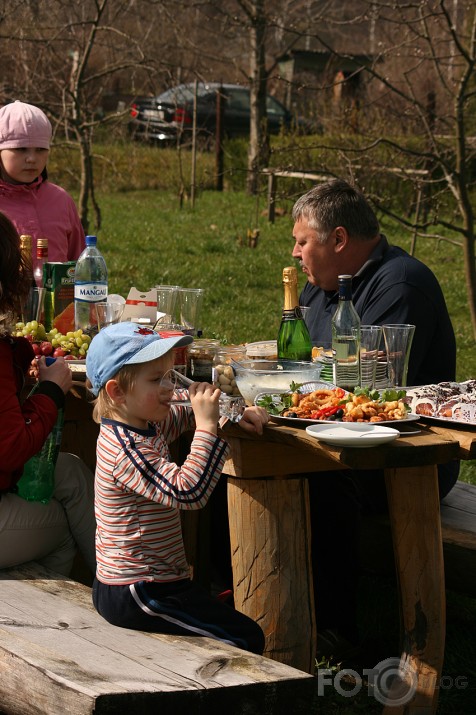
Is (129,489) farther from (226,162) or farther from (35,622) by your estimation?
(226,162)

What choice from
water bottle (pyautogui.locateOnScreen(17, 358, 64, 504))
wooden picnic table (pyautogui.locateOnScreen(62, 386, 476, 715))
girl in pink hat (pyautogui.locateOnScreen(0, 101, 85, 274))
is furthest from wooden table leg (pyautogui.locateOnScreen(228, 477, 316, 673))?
girl in pink hat (pyautogui.locateOnScreen(0, 101, 85, 274))

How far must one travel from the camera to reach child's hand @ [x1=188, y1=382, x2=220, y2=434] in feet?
10.4

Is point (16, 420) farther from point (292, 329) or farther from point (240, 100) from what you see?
point (240, 100)

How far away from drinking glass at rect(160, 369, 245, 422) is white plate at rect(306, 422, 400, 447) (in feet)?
0.91

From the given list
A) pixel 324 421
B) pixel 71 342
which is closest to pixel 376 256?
pixel 71 342

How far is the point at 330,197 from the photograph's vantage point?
441 cm

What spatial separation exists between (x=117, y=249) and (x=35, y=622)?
33.0 ft

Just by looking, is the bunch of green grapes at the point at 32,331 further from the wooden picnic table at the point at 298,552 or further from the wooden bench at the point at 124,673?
the wooden bench at the point at 124,673

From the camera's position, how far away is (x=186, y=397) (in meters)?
3.54

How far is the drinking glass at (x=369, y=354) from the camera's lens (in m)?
3.57

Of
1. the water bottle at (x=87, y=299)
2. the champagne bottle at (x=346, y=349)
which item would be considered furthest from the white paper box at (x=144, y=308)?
the champagne bottle at (x=346, y=349)

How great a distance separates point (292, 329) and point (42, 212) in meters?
2.32

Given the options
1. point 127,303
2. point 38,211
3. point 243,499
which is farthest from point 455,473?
point 38,211

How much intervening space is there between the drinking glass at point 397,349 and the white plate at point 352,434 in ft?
1.71
